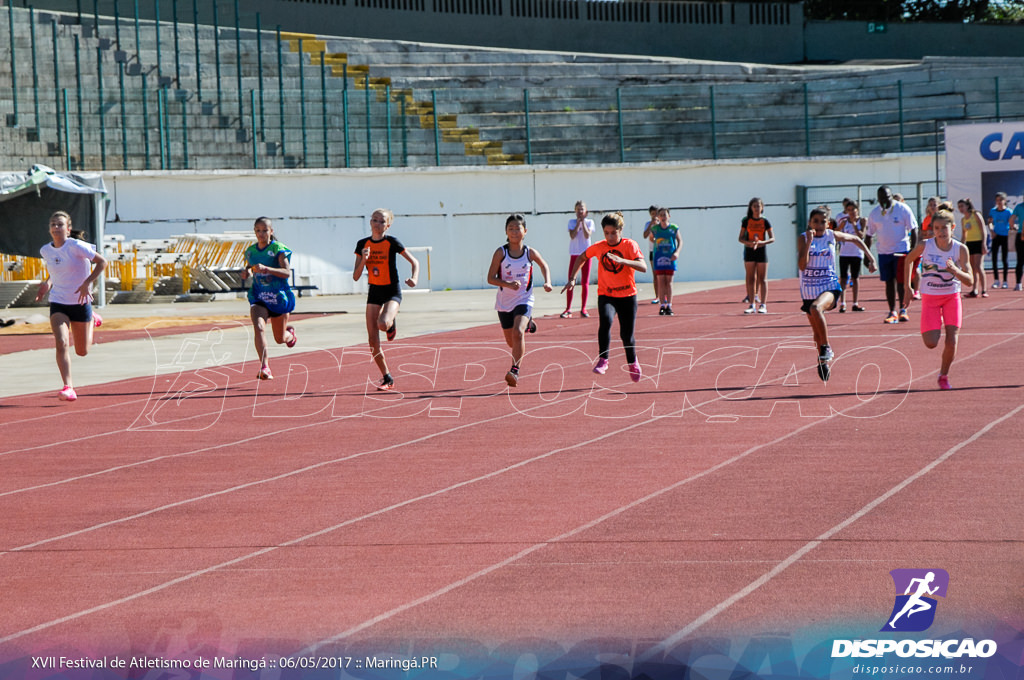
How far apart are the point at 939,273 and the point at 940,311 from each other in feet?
1.21

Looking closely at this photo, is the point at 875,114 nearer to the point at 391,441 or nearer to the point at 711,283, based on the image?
the point at 711,283

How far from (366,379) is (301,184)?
20.5 m

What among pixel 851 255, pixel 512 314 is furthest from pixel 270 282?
pixel 851 255

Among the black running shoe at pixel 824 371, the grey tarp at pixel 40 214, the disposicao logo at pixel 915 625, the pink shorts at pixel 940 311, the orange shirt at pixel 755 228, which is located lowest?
the disposicao logo at pixel 915 625

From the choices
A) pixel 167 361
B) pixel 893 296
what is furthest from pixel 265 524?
pixel 893 296

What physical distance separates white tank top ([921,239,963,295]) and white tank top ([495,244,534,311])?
3.81m

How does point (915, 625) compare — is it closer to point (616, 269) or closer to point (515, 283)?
point (515, 283)

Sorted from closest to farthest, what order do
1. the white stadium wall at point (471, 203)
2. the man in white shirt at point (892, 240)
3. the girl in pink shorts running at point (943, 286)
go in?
the girl in pink shorts running at point (943, 286) < the man in white shirt at point (892, 240) < the white stadium wall at point (471, 203)

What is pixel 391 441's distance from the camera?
35.8ft

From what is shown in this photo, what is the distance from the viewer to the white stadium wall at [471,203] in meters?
34.2

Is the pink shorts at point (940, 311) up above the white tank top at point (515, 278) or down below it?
below

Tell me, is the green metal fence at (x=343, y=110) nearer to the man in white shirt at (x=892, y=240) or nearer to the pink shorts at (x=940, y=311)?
the man in white shirt at (x=892, y=240)

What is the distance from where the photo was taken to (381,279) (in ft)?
47.7

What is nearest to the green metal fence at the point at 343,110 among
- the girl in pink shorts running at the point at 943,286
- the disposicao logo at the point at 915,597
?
the girl in pink shorts running at the point at 943,286
